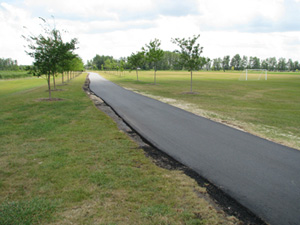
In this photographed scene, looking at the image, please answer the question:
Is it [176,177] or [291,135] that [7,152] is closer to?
[176,177]

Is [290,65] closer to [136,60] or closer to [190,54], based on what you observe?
[136,60]

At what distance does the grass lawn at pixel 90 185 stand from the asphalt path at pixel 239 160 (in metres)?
0.69

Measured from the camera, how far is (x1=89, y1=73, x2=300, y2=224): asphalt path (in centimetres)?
361

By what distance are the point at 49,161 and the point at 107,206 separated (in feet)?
7.82

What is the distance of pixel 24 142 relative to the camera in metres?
6.50

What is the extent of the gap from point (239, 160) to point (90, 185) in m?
3.42

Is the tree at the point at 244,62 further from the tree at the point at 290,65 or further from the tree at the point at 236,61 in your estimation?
the tree at the point at 290,65

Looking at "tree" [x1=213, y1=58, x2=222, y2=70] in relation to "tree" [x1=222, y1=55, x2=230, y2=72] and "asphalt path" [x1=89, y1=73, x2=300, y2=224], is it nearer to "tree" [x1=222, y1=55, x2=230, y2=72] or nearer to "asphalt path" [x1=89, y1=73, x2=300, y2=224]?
"tree" [x1=222, y1=55, x2=230, y2=72]

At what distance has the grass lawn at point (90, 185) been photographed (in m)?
3.21

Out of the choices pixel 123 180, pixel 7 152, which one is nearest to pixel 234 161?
pixel 123 180

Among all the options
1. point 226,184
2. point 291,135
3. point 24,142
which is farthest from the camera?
point 291,135

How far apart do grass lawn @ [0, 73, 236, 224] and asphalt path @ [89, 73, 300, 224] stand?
686 mm

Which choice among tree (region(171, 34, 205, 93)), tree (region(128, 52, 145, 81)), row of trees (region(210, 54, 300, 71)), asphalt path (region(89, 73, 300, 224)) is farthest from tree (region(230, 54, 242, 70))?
asphalt path (region(89, 73, 300, 224))

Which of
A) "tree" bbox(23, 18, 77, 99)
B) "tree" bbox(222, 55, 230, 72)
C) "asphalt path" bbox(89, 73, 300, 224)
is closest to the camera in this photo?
"asphalt path" bbox(89, 73, 300, 224)
